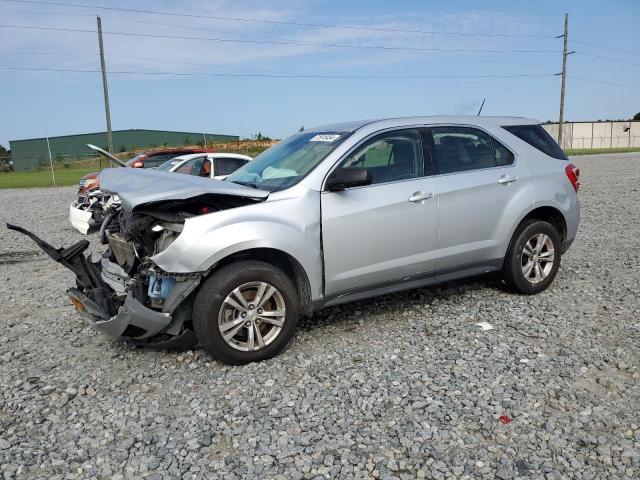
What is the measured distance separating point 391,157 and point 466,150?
2.82ft

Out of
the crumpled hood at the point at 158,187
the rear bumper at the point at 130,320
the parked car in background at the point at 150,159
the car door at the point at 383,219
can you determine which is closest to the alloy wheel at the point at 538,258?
the car door at the point at 383,219

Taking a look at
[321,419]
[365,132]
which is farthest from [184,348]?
[365,132]

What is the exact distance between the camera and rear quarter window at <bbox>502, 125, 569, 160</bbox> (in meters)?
5.41

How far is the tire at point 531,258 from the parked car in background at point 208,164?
291 inches

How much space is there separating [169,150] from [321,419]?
14.1 metres

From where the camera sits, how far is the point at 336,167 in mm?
4320

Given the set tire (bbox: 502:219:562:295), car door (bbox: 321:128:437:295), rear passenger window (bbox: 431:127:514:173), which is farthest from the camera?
tire (bbox: 502:219:562:295)

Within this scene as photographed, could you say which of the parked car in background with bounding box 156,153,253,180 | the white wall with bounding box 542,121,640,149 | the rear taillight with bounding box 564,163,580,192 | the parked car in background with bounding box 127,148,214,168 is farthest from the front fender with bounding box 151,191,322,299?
the white wall with bounding box 542,121,640,149

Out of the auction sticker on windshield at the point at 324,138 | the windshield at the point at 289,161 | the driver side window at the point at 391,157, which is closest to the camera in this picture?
the windshield at the point at 289,161

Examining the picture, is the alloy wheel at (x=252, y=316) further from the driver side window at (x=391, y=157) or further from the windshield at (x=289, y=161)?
the driver side window at (x=391, y=157)

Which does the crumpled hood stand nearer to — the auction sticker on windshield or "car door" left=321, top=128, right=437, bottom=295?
"car door" left=321, top=128, right=437, bottom=295

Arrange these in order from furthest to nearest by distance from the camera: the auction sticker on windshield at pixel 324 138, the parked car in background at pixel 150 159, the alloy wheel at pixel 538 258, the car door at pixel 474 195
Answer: the parked car in background at pixel 150 159
the alloy wheel at pixel 538 258
the car door at pixel 474 195
the auction sticker on windshield at pixel 324 138

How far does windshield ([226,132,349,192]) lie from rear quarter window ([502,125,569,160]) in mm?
1975

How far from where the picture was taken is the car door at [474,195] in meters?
4.78
